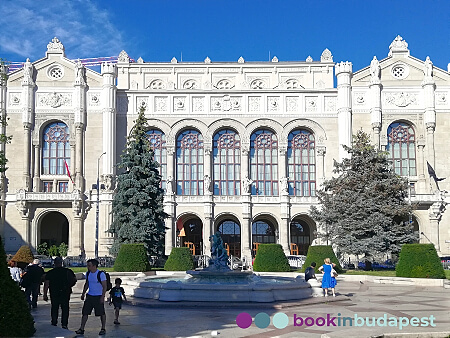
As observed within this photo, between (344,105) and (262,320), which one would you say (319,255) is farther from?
(344,105)

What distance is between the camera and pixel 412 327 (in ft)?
42.5

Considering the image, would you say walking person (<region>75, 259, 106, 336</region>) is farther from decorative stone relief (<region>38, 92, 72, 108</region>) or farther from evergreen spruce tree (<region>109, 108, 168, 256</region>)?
decorative stone relief (<region>38, 92, 72, 108</region>)

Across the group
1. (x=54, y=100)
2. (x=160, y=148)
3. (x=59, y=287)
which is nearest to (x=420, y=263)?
(x=59, y=287)

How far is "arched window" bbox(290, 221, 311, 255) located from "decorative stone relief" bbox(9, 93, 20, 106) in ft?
97.2

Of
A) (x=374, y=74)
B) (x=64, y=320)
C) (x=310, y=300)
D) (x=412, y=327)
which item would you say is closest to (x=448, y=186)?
(x=374, y=74)

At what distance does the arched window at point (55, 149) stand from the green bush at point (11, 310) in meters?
44.1

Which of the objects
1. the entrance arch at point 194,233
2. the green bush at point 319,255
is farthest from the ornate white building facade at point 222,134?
the green bush at point 319,255

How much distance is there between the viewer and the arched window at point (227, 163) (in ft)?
172

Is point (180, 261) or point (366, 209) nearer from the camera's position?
point (180, 261)

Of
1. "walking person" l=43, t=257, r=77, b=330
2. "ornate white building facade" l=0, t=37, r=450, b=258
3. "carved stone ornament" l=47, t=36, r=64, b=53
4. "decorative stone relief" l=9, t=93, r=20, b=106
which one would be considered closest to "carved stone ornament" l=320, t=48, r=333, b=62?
"ornate white building facade" l=0, t=37, r=450, b=258

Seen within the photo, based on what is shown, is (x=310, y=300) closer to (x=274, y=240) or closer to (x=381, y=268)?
(x=381, y=268)

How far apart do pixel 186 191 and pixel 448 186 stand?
976 inches

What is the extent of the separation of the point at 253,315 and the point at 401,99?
41993mm

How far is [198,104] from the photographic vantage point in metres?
52.6
